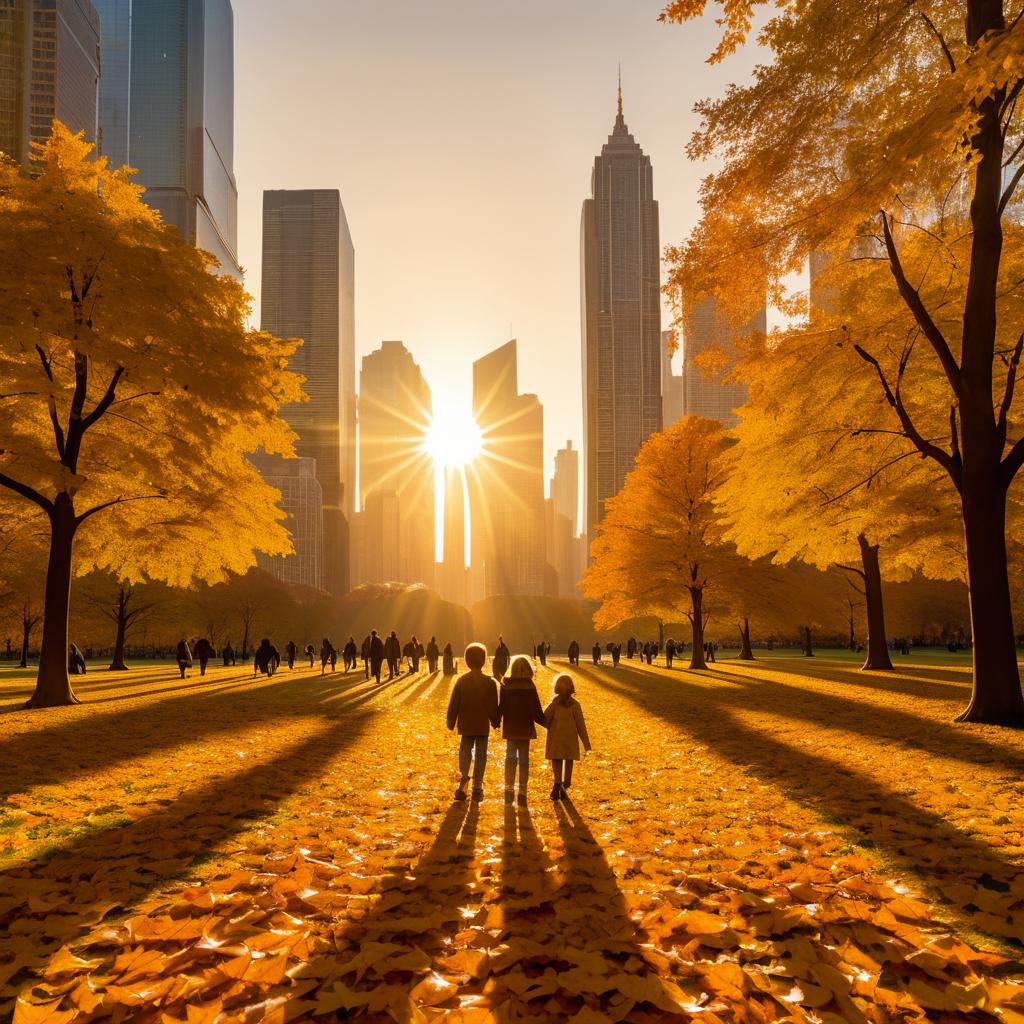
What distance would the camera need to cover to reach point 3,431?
1230cm

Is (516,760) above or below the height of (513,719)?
below

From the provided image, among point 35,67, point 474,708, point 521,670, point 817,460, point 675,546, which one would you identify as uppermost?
point 35,67

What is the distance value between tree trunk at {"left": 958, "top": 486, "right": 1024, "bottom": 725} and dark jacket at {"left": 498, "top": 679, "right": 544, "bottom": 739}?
769 cm

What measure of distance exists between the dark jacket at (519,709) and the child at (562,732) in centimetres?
16

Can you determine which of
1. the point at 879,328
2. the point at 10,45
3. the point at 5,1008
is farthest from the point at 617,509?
the point at 10,45

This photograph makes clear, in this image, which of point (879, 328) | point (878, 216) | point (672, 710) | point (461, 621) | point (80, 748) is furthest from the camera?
point (461, 621)

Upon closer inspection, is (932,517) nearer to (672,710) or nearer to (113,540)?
(672,710)

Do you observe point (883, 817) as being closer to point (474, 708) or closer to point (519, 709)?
point (519, 709)

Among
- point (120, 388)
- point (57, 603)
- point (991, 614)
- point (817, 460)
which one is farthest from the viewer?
point (120, 388)

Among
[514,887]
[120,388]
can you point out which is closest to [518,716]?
[514,887]

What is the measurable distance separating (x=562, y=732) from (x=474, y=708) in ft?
3.10

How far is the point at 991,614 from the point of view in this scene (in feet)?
35.6

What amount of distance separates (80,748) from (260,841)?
5779mm

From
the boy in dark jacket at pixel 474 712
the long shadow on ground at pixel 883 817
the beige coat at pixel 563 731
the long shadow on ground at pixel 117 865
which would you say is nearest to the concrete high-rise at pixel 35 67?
the long shadow on ground at pixel 117 865
